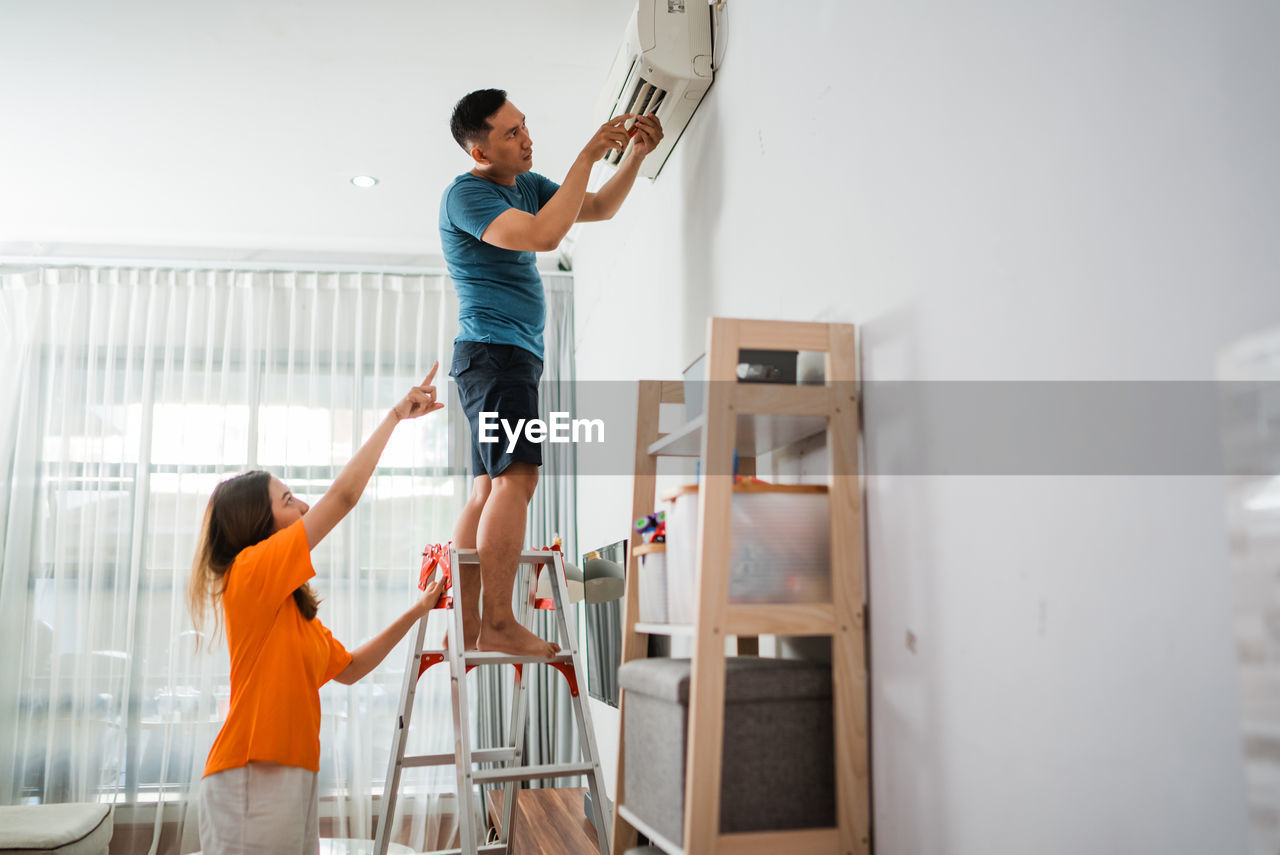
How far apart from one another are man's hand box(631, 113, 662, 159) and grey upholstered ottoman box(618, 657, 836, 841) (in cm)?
144

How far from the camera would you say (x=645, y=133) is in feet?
7.90

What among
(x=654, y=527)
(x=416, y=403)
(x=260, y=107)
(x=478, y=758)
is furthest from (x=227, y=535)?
(x=260, y=107)

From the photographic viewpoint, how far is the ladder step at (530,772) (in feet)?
6.47

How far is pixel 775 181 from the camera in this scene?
1.86m

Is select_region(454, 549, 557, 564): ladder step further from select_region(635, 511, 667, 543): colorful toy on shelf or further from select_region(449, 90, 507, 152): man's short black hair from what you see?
select_region(449, 90, 507, 152): man's short black hair

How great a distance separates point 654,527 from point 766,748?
52 cm

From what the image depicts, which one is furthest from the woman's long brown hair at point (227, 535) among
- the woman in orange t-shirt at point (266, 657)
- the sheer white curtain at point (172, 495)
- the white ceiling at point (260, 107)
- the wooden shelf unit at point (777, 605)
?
the sheer white curtain at point (172, 495)

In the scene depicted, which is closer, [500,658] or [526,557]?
[500,658]

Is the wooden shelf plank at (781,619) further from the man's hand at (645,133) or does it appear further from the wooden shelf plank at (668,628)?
the man's hand at (645,133)

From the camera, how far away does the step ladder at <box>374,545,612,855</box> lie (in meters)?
1.97

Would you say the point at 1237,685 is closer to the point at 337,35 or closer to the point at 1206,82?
the point at 1206,82

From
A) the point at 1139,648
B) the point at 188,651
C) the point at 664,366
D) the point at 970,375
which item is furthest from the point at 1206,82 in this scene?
the point at 188,651

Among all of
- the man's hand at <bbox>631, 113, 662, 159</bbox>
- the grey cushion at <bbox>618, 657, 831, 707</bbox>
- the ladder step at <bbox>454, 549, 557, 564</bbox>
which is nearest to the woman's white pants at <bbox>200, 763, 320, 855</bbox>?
the ladder step at <bbox>454, 549, 557, 564</bbox>

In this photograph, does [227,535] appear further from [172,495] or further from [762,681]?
[172,495]
